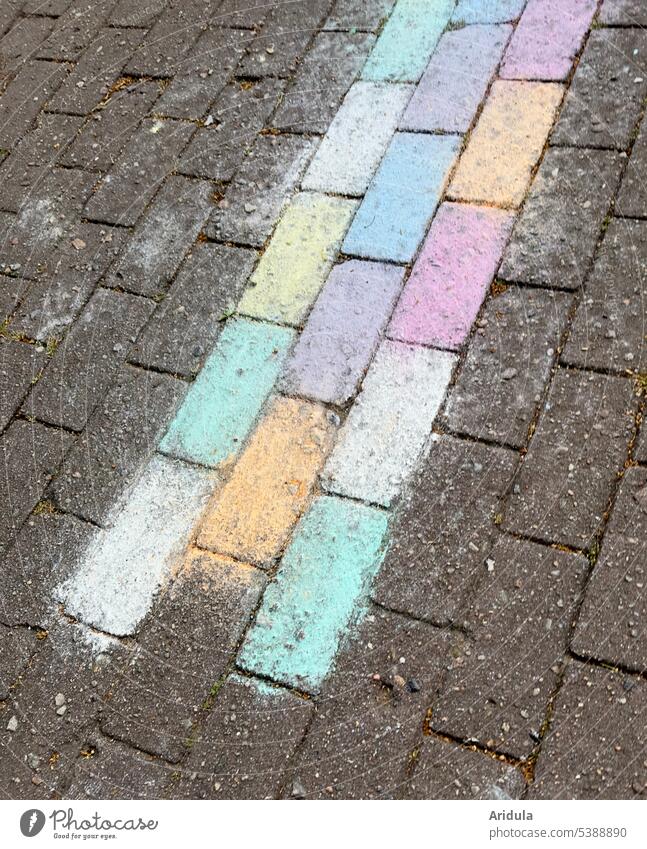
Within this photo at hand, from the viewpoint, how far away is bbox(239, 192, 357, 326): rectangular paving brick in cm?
279

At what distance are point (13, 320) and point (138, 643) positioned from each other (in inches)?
58.5

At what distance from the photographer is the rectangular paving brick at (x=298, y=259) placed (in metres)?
2.79

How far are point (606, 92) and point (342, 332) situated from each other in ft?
4.59

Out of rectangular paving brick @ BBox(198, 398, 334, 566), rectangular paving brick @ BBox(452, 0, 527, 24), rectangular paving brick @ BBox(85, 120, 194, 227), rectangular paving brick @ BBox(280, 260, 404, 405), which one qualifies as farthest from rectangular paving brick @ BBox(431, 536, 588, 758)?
rectangular paving brick @ BBox(452, 0, 527, 24)

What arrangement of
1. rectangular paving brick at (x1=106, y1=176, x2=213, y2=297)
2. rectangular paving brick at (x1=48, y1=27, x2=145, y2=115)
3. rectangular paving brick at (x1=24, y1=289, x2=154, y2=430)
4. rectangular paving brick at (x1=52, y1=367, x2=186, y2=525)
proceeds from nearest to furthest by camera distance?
rectangular paving brick at (x1=52, y1=367, x2=186, y2=525)
rectangular paving brick at (x1=24, y1=289, x2=154, y2=430)
rectangular paving brick at (x1=106, y1=176, x2=213, y2=297)
rectangular paving brick at (x1=48, y1=27, x2=145, y2=115)

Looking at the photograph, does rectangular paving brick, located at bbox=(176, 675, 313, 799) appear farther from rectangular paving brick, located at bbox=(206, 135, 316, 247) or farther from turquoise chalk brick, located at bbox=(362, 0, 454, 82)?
turquoise chalk brick, located at bbox=(362, 0, 454, 82)

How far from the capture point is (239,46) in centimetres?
362

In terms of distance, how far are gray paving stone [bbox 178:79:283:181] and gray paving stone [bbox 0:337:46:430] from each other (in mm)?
1017

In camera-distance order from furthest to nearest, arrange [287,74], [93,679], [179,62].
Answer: [179,62], [287,74], [93,679]

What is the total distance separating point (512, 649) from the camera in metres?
2.02

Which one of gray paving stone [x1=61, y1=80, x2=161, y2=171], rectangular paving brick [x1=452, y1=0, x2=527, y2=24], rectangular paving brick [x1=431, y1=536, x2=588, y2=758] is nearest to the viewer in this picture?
rectangular paving brick [x1=431, y1=536, x2=588, y2=758]

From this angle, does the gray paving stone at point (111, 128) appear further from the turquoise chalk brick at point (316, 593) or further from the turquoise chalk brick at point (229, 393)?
the turquoise chalk brick at point (316, 593)
